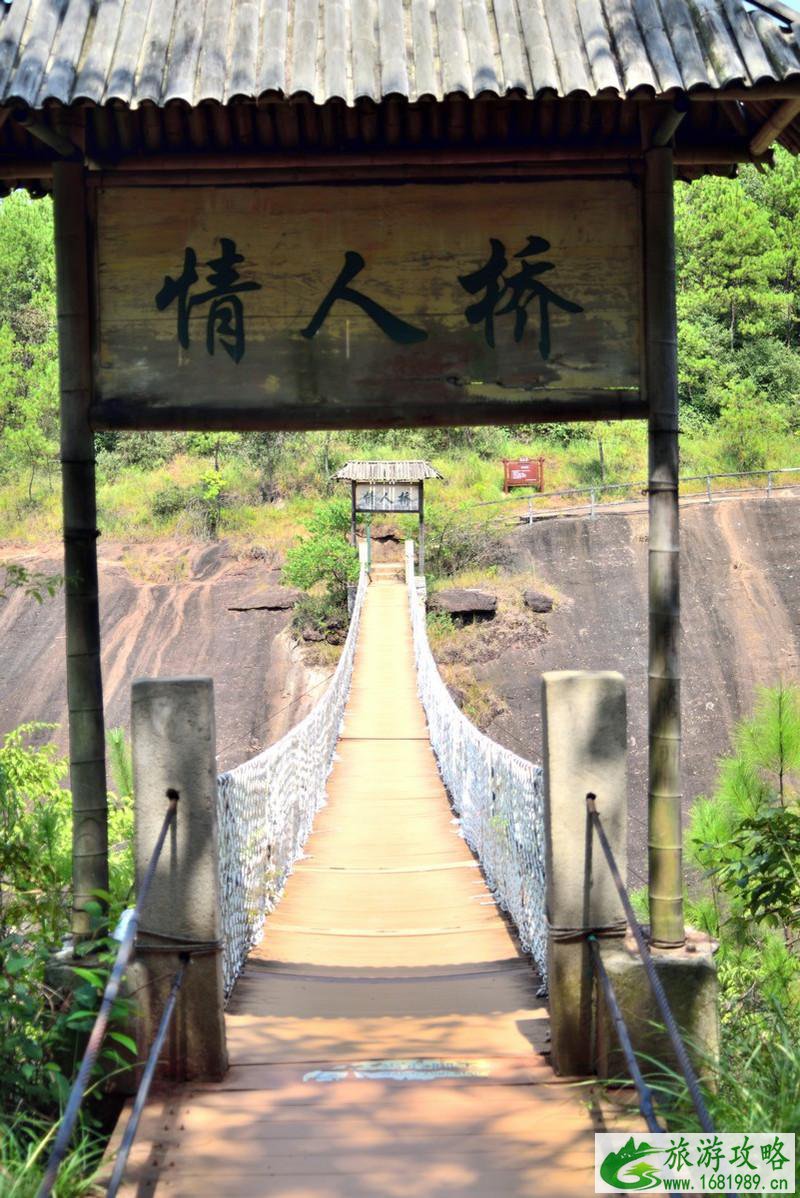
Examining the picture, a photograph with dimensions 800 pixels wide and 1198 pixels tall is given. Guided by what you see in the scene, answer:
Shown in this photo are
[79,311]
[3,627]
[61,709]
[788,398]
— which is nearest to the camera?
[79,311]

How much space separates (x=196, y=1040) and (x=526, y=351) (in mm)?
2240

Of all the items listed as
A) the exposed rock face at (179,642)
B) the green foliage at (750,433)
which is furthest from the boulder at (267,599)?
the green foliage at (750,433)

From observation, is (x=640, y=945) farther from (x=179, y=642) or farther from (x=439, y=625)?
(x=179, y=642)

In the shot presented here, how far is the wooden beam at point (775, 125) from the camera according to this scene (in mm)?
3496

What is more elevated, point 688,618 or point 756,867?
point 688,618

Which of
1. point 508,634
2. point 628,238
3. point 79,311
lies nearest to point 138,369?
point 79,311

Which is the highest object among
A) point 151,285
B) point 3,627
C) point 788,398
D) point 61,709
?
point 788,398

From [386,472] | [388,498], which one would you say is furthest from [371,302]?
[386,472]

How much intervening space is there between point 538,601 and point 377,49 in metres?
19.1

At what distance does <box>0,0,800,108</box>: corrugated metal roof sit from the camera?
3.33 metres

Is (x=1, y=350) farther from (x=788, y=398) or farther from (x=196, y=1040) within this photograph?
(x=196, y=1040)

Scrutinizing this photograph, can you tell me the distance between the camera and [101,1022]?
2549 millimetres

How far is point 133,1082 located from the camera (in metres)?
3.17

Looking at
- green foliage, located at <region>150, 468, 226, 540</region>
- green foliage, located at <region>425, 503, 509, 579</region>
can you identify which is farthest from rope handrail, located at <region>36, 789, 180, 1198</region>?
green foliage, located at <region>150, 468, 226, 540</region>
